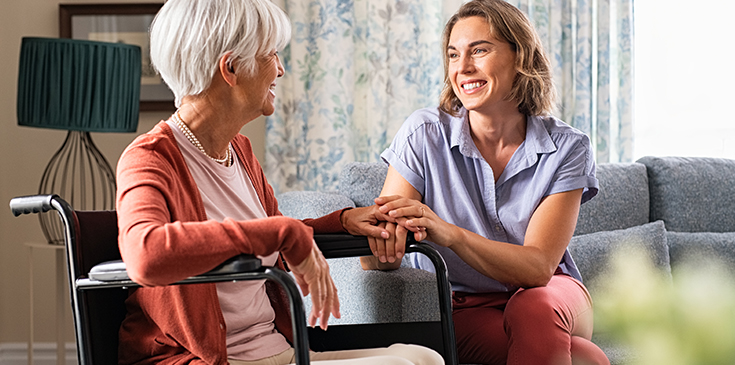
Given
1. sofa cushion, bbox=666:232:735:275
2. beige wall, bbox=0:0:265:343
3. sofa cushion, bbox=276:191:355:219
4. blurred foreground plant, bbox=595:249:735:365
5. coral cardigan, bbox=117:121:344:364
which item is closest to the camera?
blurred foreground plant, bbox=595:249:735:365

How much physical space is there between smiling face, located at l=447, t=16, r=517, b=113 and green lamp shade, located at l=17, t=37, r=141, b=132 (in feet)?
3.69

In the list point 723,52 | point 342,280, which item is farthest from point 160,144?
point 723,52

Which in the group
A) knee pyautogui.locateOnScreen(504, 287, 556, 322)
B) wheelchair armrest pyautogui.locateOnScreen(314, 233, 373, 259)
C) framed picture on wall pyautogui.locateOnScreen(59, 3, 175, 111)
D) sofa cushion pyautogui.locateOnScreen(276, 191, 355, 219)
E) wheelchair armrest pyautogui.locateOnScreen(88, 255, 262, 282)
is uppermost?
framed picture on wall pyautogui.locateOnScreen(59, 3, 175, 111)

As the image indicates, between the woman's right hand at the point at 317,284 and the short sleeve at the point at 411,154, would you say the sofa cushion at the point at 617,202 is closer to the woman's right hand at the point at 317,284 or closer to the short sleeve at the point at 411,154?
the short sleeve at the point at 411,154

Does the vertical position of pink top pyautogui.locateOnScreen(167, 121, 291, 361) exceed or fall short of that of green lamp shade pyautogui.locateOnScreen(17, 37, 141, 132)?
it falls short

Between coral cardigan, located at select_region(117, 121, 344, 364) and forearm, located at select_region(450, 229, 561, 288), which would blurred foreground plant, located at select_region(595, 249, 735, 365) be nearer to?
coral cardigan, located at select_region(117, 121, 344, 364)

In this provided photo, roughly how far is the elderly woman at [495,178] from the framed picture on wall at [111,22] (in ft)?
4.93

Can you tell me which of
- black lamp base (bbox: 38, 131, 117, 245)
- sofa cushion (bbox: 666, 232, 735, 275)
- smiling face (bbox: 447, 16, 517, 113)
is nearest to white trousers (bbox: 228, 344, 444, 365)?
smiling face (bbox: 447, 16, 517, 113)

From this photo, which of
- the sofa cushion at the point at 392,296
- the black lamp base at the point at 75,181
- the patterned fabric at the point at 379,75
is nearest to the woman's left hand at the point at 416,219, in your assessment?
the sofa cushion at the point at 392,296

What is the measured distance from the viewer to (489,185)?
4.99ft

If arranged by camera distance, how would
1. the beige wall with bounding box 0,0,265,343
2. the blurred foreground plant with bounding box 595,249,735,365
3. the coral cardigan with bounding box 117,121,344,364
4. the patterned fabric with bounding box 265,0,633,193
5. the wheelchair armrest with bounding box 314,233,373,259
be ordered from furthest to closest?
the patterned fabric with bounding box 265,0,633,193, the beige wall with bounding box 0,0,265,343, the wheelchair armrest with bounding box 314,233,373,259, the coral cardigan with bounding box 117,121,344,364, the blurred foreground plant with bounding box 595,249,735,365

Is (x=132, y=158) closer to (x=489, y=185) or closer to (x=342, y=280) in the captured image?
(x=342, y=280)

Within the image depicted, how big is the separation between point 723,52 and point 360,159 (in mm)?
1789

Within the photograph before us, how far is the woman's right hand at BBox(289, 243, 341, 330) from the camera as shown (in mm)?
952
